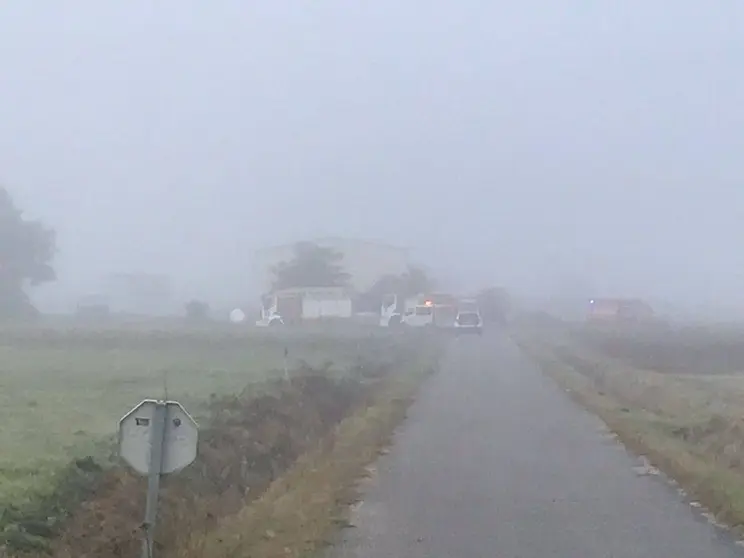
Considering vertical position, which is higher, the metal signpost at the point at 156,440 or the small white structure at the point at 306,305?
the small white structure at the point at 306,305

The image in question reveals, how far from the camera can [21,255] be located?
306 ft

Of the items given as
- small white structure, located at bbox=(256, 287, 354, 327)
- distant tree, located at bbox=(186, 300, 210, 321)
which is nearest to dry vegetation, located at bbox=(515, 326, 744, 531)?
small white structure, located at bbox=(256, 287, 354, 327)

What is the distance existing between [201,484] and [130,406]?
24.7ft

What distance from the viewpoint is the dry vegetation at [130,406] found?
1170cm

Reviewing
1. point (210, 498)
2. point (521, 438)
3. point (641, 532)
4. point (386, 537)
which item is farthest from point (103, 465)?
point (521, 438)

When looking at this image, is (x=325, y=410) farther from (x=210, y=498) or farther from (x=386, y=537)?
(x=386, y=537)

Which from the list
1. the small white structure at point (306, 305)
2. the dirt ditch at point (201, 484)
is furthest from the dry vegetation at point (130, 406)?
the small white structure at point (306, 305)

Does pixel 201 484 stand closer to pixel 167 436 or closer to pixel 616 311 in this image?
pixel 167 436

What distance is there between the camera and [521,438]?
20.2 metres

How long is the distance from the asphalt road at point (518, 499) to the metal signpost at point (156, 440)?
7.53 feet

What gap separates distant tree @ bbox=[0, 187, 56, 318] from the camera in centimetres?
8875

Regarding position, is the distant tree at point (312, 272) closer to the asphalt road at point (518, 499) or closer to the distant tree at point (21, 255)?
the distant tree at point (21, 255)

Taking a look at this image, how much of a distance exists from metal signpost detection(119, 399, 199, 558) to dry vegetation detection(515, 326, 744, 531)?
19.5 ft

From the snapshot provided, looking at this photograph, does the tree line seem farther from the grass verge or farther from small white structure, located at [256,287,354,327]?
the grass verge
